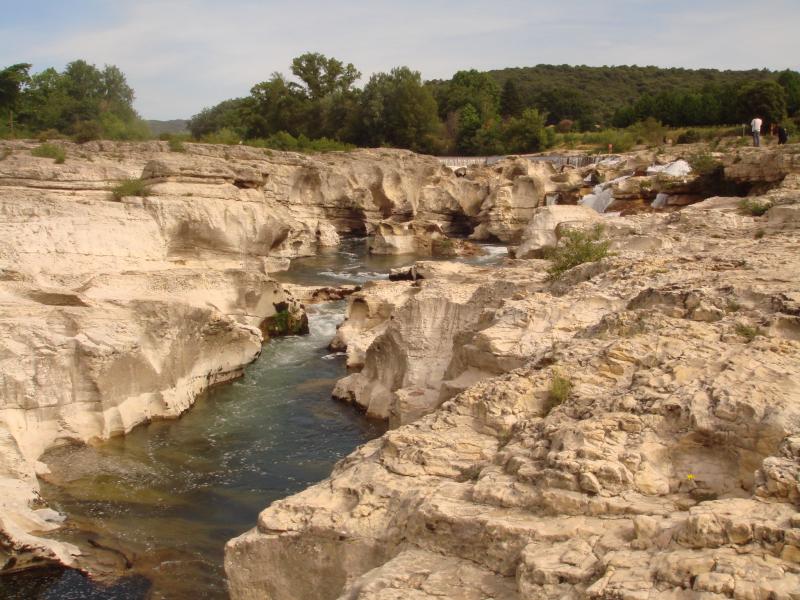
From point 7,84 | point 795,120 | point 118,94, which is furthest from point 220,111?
point 795,120

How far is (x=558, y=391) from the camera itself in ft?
19.3

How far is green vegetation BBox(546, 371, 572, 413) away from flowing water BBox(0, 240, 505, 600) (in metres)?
3.65

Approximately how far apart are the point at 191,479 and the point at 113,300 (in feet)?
10.2

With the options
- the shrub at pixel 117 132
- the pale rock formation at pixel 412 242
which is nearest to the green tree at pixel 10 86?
the shrub at pixel 117 132

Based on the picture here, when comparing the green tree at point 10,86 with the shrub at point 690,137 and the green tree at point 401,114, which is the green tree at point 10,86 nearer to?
the green tree at point 401,114

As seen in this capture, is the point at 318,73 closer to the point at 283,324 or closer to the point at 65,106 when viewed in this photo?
the point at 65,106

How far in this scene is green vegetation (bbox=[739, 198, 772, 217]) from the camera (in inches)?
526

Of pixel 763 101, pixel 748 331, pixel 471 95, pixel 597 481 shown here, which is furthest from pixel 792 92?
pixel 597 481

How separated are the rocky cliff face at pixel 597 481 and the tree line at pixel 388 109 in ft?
Answer: 103

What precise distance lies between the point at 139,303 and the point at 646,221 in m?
9.88

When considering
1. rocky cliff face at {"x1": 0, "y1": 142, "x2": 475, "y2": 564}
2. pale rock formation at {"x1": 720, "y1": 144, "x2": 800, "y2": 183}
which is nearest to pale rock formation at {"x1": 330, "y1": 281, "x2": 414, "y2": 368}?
rocky cliff face at {"x1": 0, "y1": 142, "x2": 475, "y2": 564}

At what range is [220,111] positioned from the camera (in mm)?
71562

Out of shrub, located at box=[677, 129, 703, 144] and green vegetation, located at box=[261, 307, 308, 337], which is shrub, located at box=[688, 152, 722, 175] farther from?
shrub, located at box=[677, 129, 703, 144]

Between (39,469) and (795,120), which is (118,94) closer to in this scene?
(795,120)
